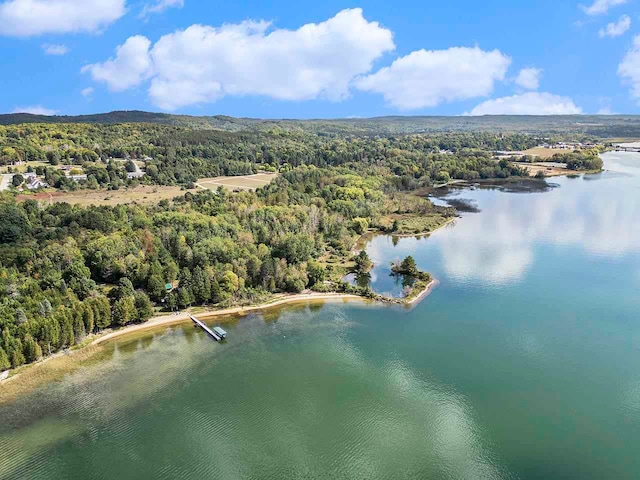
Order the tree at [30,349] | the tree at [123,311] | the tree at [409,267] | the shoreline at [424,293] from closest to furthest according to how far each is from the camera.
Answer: the tree at [30,349]
the tree at [123,311]
the shoreline at [424,293]
the tree at [409,267]

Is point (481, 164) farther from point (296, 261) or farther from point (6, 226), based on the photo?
point (6, 226)

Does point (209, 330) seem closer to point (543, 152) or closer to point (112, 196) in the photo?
point (112, 196)

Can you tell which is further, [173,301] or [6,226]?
[6,226]

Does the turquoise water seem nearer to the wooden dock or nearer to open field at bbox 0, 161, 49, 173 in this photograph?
the wooden dock

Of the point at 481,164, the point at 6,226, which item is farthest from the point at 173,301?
the point at 481,164

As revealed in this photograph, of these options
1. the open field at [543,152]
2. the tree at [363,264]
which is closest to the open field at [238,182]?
the tree at [363,264]

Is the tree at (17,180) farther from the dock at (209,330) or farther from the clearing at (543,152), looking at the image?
the clearing at (543,152)
